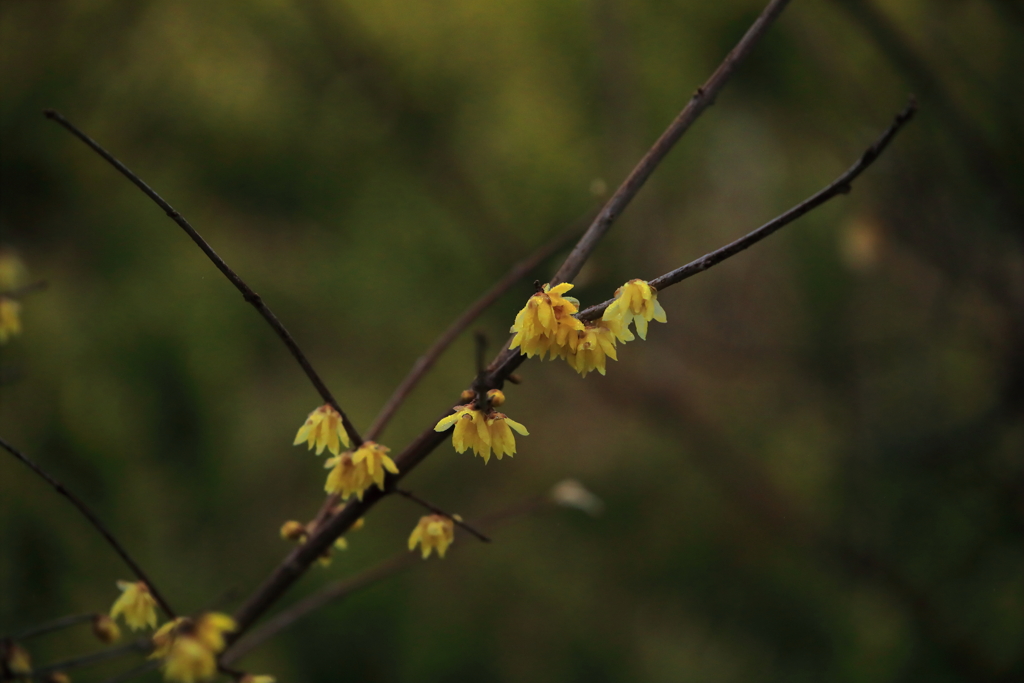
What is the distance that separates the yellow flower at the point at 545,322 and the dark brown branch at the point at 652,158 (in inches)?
0.6

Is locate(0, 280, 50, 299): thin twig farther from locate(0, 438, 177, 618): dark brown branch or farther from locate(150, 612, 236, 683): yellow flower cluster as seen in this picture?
locate(150, 612, 236, 683): yellow flower cluster

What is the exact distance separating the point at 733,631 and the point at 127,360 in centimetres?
115

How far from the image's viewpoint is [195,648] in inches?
13.9

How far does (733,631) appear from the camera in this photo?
1.22 meters

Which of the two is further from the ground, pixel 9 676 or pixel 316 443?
pixel 316 443

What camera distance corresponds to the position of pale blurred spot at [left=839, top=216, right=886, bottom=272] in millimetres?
1140

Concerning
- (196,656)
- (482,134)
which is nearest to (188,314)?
(482,134)

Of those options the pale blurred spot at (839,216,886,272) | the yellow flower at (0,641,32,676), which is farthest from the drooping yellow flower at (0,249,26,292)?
the pale blurred spot at (839,216,886,272)

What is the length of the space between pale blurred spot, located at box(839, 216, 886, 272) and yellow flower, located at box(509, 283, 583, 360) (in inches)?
38.2

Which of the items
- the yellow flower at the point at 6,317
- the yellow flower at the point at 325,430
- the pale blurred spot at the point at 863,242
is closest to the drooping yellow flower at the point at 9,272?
the yellow flower at the point at 6,317

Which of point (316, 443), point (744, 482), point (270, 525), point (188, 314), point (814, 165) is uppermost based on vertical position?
point (814, 165)

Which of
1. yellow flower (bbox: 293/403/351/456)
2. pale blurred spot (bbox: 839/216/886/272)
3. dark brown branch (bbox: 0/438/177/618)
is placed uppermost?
pale blurred spot (bbox: 839/216/886/272)

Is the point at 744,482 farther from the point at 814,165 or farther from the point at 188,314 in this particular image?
the point at 188,314

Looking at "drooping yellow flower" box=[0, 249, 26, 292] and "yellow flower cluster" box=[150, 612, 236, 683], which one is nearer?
"yellow flower cluster" box=[150, 612, 236, 683]
